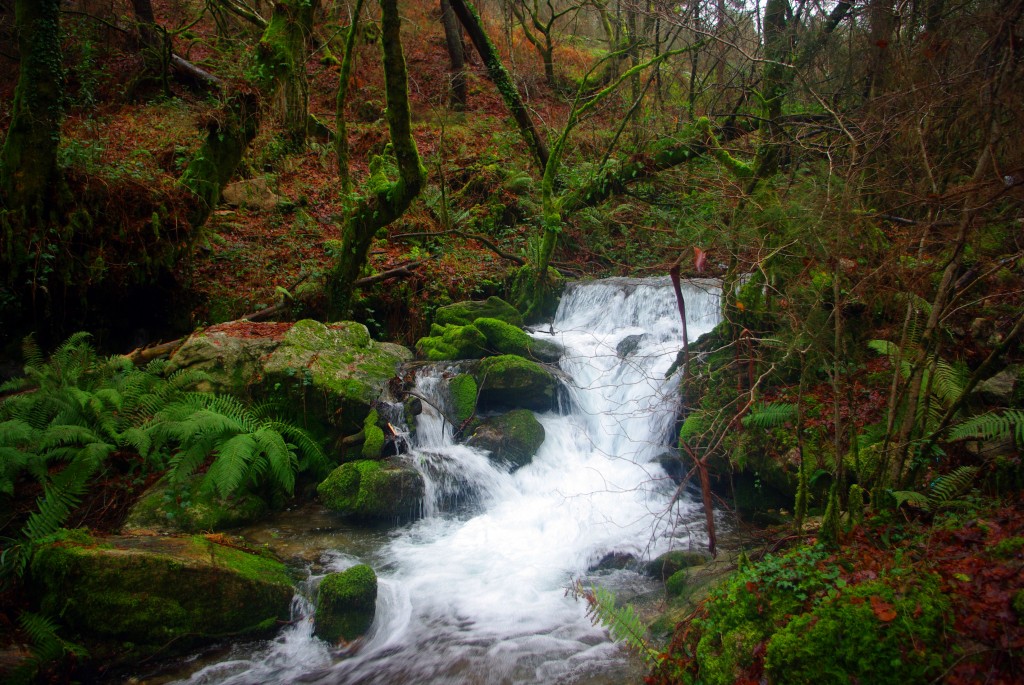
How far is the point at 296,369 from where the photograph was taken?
7.08 m

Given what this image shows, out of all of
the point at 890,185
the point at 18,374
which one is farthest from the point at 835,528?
the point at 18,374

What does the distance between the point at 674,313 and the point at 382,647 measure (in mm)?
7891

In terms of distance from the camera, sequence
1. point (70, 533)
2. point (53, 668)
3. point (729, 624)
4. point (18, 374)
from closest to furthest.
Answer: point (729, 624), point (53, 668), point (70, 533), point (18, 374)

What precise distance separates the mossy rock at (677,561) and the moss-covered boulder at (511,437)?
264 centimetres

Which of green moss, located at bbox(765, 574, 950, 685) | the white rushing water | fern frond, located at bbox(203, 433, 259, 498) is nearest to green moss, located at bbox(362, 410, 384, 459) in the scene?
the white rushing water

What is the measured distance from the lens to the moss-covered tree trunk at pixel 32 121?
277 inches

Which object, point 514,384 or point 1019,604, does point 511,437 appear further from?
point 1019,604

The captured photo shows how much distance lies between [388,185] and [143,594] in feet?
20.3

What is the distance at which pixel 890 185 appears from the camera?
445 centimetres

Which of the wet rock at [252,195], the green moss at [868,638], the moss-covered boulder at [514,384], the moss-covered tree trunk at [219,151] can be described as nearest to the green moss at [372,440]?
the moss-covered boulder at [514,384]

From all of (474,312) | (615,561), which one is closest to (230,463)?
(615,561)

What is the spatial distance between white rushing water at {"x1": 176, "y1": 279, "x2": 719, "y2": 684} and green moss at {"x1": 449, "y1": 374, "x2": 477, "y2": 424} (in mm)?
266

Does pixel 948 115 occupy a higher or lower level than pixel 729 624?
higher

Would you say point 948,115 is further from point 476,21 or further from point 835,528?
point 476,21
